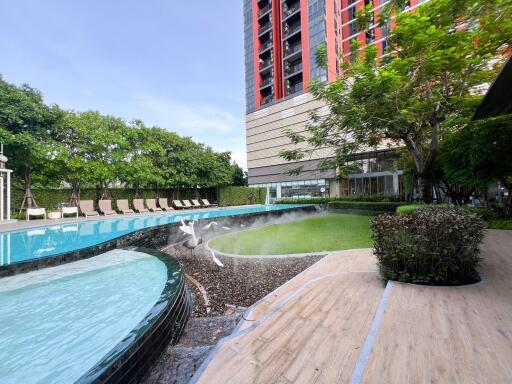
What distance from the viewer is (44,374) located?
101 inches

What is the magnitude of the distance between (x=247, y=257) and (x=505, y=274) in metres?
4.76

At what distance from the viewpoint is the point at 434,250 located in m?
3.39

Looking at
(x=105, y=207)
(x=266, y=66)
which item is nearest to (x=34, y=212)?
(x=105, y=207)

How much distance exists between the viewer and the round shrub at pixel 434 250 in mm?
3367

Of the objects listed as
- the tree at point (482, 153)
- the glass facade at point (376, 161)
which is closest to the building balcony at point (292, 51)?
the glass facade at point (376, 161)

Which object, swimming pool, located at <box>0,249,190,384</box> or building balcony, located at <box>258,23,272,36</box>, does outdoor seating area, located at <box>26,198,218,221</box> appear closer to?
swimming pool, located at <box>0,249,190,384</box>

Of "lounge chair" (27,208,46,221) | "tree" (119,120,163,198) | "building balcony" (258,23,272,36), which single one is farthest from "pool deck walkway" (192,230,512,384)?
"building balcony" (258,23,272,36)

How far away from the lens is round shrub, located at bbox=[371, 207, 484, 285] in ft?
11.0

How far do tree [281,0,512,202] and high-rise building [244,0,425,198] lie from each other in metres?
16.0

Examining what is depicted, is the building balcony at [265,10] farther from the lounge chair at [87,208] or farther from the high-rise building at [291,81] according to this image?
the lounge chair at [87,208]

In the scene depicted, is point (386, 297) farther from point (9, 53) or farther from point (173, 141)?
point (173, 141)

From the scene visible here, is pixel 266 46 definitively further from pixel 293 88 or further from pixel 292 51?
pixel 293 88

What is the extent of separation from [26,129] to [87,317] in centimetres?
A: 1614

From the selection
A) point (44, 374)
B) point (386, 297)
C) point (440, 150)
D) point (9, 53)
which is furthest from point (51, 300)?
point (9, 53)
